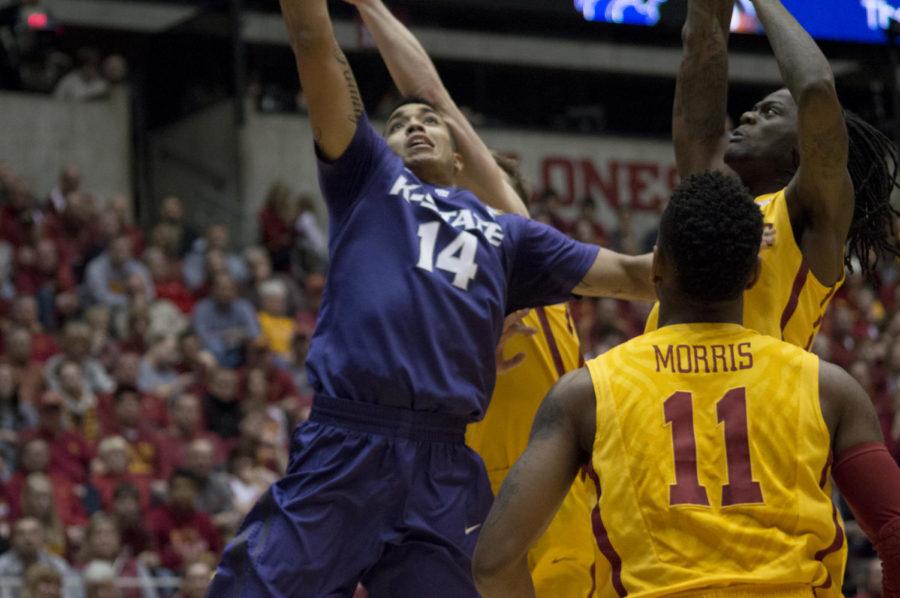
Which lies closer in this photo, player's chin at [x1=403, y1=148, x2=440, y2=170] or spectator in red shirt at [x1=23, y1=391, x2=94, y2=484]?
player's chin at [x1=403, y1=148, x2=440, y2=170]

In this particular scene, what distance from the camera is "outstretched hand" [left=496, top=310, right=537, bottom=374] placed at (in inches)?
202

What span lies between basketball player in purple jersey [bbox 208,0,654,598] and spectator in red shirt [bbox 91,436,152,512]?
6.12m

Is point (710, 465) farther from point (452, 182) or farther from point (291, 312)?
point (291, 312)

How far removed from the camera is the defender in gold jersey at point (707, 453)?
132 inches

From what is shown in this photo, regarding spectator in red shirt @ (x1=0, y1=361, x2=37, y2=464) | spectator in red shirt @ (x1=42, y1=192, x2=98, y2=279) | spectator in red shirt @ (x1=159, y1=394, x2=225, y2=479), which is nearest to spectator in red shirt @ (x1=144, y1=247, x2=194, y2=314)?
spectator in red shirt @ (x1=42, y1=192, x2=98, y2=279)

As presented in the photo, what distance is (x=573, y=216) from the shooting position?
697 inches

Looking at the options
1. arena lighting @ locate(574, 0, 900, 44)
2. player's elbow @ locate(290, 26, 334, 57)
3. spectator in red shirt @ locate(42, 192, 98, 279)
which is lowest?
spectator in red shirt @ locate(42, 192, 98, 279)

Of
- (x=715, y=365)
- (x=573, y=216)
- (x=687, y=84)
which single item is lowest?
(x=573, y=216)

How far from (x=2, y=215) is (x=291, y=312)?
2623 mm

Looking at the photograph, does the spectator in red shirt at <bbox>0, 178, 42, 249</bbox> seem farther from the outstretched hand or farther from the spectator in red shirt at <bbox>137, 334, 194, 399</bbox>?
the outstretched hand

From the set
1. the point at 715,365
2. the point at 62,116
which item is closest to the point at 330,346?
the point at 715,365

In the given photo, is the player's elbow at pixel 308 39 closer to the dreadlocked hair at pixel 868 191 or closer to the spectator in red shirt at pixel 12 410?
the dreadlocked hair at pixel 868 191

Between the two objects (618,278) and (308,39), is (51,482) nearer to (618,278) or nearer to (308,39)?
(618,278)

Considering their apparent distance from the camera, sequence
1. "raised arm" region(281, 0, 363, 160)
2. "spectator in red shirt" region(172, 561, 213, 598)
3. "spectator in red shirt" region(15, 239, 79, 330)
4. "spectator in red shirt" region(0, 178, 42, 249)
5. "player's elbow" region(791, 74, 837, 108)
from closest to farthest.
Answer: "player's elbow" region(791, 74, 837, 108), "raised arm" region(281, 0, 363, 160), "spectator in red shirt" region(172, 561, 213, 598), "spectator in red shirt" region(15, 239, 79, 330), "spectator in red shirt" region(0, 178, 42, 249)
